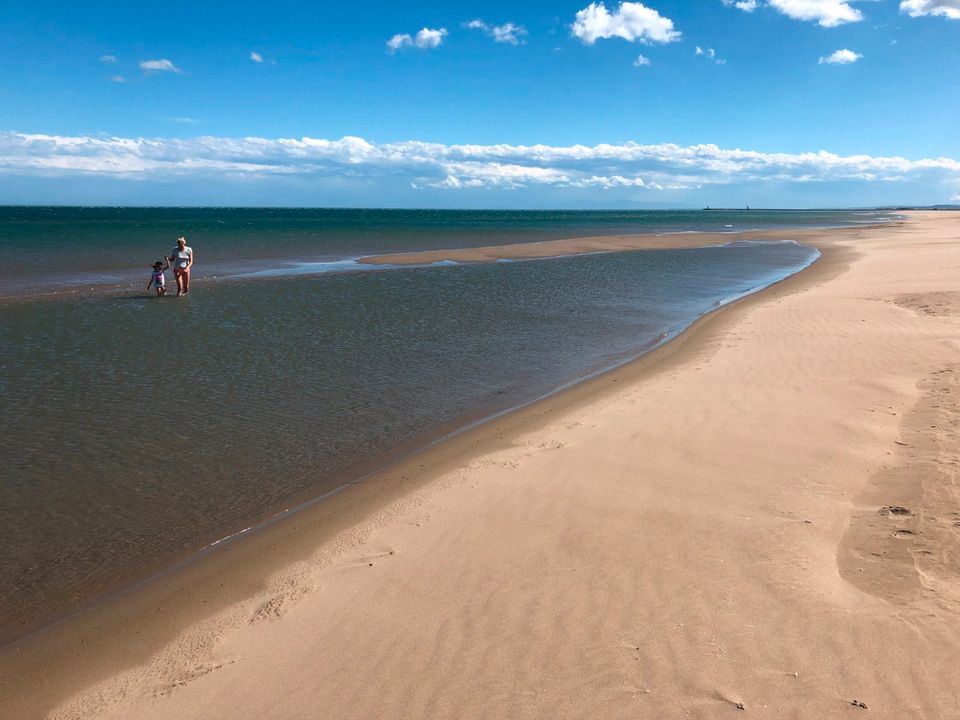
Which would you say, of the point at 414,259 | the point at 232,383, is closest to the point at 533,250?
the point at 414,259

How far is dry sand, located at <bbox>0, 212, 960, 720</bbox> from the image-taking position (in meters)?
4.06

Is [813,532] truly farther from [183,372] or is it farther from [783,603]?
[183,372]

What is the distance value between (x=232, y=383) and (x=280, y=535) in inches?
245

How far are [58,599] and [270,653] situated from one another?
2.36m

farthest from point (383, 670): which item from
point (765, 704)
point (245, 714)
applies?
point (765, 704)

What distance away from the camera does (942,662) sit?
13.2ft

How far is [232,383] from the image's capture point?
12.3m

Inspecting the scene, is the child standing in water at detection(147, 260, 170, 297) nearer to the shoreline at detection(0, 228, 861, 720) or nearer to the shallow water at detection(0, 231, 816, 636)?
the shallow water at detection(0, 231, 816, 636)

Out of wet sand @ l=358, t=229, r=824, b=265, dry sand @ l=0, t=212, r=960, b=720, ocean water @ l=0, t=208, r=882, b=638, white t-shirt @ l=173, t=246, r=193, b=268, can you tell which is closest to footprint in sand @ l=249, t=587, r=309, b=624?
dry sand @ l=0, t=212, r=960, b=720

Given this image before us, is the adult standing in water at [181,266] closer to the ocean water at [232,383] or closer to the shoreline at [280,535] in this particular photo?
the ocean water at [232,383]

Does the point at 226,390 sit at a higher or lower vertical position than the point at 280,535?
higher

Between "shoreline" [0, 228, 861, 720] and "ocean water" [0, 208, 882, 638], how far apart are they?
8.5 inches

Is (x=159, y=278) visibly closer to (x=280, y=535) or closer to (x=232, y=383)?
(x=232, y=383)

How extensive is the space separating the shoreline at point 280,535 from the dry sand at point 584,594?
34 mm
